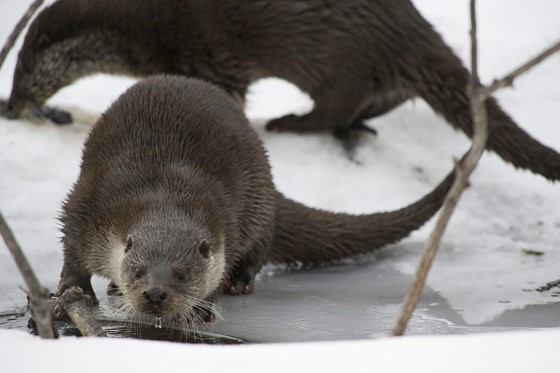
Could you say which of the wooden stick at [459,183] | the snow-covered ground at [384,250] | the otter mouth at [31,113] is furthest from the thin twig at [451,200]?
the otter mouth at [31,113]

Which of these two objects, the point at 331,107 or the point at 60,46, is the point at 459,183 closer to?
the point at 331,107

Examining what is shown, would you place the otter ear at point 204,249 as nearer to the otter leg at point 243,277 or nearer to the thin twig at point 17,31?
the otter leg at point 243,277

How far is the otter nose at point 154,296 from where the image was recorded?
9.48 feet

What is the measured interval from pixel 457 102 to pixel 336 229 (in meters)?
1.05

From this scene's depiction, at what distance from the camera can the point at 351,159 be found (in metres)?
4.86

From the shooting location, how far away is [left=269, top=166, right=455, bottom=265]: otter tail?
→ 4.05 meters

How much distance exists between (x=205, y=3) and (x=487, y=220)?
1.71 metres

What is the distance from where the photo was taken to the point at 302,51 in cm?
492

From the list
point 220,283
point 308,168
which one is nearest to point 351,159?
point 308,168

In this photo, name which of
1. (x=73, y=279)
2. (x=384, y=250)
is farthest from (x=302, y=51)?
(x=73, y=279)

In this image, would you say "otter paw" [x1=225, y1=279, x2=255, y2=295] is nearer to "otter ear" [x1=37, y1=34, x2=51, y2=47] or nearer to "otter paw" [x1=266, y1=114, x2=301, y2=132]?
"otter paw" [x1=266, y1=114, x2=301, y2=132]

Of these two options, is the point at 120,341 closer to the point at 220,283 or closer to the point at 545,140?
the point at 220,283

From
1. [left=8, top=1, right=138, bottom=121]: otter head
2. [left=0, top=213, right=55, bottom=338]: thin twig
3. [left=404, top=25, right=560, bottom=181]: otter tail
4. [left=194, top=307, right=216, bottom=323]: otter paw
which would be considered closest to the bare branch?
[left=0, top=213, right=55, bottom=338]: thin twig

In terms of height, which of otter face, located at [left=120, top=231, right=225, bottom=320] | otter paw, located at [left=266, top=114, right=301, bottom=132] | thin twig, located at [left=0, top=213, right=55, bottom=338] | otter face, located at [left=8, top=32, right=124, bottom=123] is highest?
otter paw, located at [left=266, top=114, right=301, bottom=132]
